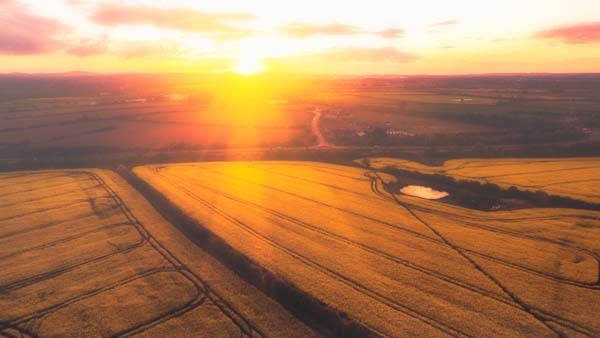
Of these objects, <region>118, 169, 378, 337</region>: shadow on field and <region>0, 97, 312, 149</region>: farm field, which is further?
<region>0, 97, 312, 149</region>: farm field

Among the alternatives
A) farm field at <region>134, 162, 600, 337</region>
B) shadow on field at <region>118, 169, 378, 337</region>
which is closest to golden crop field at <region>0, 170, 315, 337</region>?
shadow on field at <region>118, 169, 378, 337</region>

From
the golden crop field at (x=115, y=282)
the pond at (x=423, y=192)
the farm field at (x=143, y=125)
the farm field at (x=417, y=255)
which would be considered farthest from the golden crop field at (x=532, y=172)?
the golden crop field at (x=115, y=282)

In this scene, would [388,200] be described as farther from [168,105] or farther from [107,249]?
[168,105]

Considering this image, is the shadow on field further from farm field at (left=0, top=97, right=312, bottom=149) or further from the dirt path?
farm field at (left=0, top=97, right=312, bottom=149)

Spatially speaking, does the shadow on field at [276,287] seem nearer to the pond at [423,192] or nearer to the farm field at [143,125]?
the pond at [423,192]

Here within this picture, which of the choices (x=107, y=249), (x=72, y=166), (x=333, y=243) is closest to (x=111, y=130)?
(x=72, y=166)

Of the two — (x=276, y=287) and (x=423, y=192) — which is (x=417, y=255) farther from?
(x=423, y=192)

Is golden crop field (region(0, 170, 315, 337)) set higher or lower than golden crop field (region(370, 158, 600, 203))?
lower
